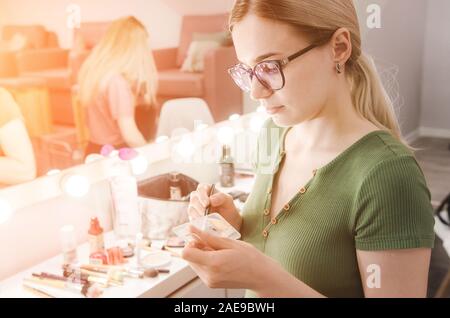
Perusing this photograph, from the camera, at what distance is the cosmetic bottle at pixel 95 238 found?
4.02 feet

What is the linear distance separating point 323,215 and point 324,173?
0.06 metres

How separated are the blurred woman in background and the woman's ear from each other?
74 centimetres

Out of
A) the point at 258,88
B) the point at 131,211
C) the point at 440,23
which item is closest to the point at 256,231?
the point at 258,88

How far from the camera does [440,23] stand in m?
1.73

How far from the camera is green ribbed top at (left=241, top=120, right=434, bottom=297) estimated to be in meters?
0.53

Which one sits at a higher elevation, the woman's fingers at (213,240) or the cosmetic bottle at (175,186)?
the woman's fingers at (213,240)

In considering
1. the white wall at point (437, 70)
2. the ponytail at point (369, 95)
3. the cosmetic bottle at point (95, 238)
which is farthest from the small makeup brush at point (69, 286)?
the white wall at point (437, 70)

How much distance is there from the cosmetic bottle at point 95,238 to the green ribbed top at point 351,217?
640 millimetres

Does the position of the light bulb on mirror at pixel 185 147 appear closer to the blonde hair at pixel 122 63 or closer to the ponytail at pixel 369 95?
the blonde hair at pixel 122 63

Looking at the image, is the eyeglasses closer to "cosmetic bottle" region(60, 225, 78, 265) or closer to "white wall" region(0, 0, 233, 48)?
"white wall" region(0, 0, 233, 48)

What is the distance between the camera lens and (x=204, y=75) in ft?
5.13

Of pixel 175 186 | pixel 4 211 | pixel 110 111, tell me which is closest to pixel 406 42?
pixel 175 186
